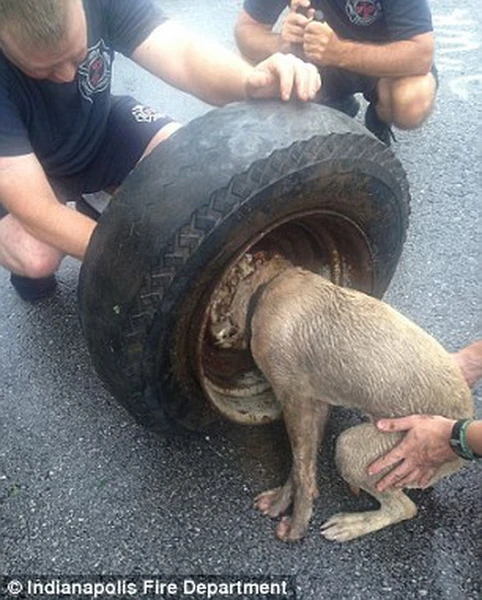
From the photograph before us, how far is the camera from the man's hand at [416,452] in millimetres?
2020

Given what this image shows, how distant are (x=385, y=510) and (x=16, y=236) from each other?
5.21 ft

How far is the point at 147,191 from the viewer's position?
1.84 metres

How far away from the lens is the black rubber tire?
1.80 meters

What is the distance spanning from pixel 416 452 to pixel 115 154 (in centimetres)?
154

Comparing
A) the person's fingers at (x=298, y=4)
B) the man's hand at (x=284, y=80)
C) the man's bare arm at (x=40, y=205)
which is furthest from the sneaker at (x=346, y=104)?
the man's bare arm at (x=40, y=205)

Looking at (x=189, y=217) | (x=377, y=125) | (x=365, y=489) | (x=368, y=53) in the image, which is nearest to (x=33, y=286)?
(x=189, y=217)

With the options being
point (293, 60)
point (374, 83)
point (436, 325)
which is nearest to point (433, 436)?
point (436, 325)

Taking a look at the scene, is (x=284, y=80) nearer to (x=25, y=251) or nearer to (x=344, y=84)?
(x=25, y=251)

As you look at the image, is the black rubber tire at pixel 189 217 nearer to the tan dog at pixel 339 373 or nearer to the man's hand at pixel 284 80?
the man's hand at pixel 284 80

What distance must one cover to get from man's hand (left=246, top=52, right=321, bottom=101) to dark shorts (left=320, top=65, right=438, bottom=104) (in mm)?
1352

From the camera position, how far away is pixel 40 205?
7.39 feet

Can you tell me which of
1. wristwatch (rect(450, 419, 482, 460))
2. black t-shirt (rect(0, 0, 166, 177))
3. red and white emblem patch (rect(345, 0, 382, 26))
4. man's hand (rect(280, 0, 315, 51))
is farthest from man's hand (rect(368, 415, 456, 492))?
red and white emblem patch (rect(345, 0, 382, 26))

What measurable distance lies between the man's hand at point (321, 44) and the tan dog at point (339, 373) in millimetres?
1278

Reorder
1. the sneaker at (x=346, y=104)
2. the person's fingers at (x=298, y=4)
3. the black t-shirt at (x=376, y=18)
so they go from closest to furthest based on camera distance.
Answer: the person's fingers at (x=298, y=4)
the black t-shirt at (x=376, y=18)
the sneaker at (x=346, y=104)
